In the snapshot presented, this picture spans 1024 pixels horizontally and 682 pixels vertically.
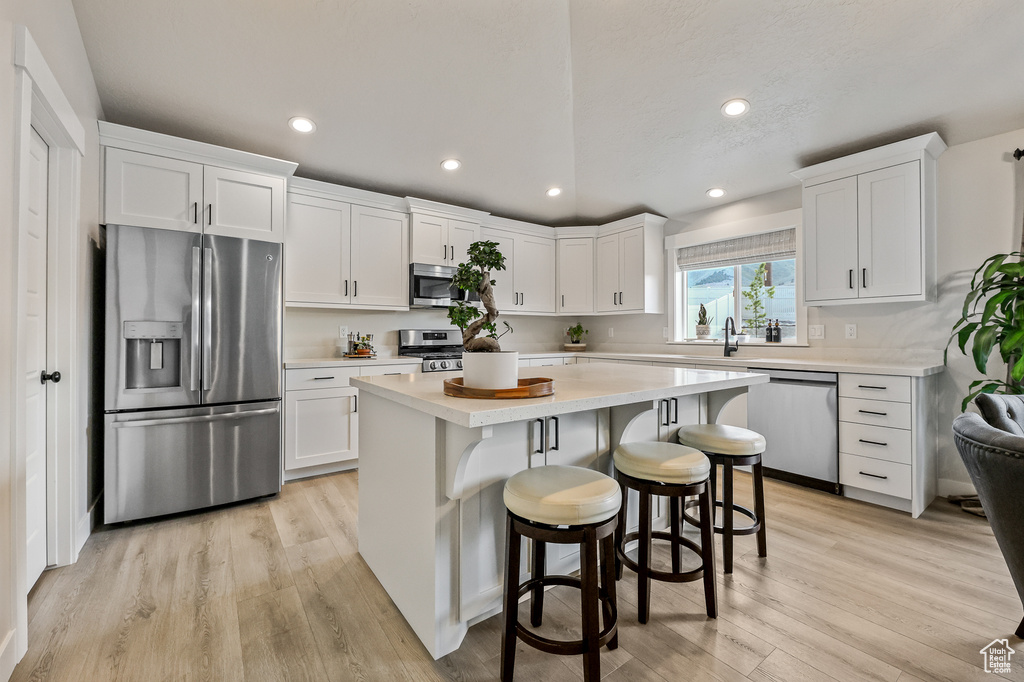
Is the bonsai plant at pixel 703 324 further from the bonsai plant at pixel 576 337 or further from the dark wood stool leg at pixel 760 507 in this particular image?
the dark wood stool leg at pixel 760 507

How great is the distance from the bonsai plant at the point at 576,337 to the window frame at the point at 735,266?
1088 mm

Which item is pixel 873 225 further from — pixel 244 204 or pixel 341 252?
pixel 244 204

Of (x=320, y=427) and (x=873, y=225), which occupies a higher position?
(x=873, y=225)

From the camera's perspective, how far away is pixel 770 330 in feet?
12.9

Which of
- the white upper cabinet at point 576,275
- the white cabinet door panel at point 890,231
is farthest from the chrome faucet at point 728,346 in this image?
the white upper cabinet at point 576,275

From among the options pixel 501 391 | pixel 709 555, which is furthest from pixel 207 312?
pixel 709 555

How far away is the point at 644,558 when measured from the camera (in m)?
1.62

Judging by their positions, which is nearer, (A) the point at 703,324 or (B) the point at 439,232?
(B) the point at 439,232

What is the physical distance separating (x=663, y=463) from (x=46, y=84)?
108 inches

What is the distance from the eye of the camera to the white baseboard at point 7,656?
1.33 m

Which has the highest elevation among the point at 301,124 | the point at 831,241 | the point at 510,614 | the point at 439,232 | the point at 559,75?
the point at 559,75

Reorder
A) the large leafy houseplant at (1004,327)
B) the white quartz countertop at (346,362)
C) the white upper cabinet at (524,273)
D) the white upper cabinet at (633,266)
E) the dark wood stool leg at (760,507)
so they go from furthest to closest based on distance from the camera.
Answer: the white upper cabinet at (524,273), the white upper cabinet at (633,266), the white quartz countertop at (346,362), the large leafy houseplant at (1004,327), the dark wood stool leg at (760,507)

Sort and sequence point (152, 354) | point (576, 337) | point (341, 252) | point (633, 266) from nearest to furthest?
1. point (152, 354)
2. point (341, 252)
3. point (633, 266)
4. point (576, 337)

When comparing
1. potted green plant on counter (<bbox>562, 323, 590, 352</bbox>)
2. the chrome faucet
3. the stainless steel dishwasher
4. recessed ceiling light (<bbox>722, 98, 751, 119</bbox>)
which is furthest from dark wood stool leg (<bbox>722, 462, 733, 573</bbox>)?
potted green plant on counter (<bbox>562, 323, 590, 352</bbox>)
